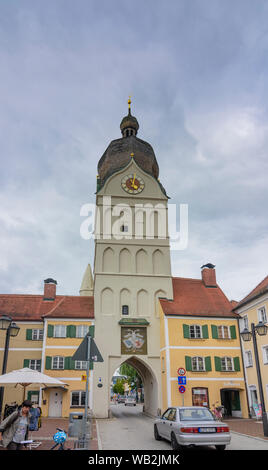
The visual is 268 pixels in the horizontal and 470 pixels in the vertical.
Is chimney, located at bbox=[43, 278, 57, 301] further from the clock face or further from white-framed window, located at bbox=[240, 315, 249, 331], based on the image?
white-framed window, located at bbox=[240, 315, 249, 331]

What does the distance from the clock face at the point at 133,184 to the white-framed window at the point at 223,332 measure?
1526 cm

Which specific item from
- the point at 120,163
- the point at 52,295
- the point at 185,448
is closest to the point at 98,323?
the point at 52,295

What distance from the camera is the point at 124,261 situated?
36000 mm

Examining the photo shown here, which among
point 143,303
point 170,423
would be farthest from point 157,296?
point 170,423

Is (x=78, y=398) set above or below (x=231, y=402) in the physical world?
above

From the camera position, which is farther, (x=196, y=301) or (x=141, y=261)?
(x=141, y=261)

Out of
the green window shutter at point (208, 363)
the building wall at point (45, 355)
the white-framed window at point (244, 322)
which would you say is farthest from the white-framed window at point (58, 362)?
the white-framed window at point (244, 322)

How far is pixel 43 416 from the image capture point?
2956cm

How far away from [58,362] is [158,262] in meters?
12.7

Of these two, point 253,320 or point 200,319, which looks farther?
point 200,319

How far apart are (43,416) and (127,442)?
16.7 m

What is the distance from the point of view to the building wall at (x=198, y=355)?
3000 cm

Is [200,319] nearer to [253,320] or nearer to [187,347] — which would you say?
[187,347]

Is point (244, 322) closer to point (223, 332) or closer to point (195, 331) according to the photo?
point (223, 332)
